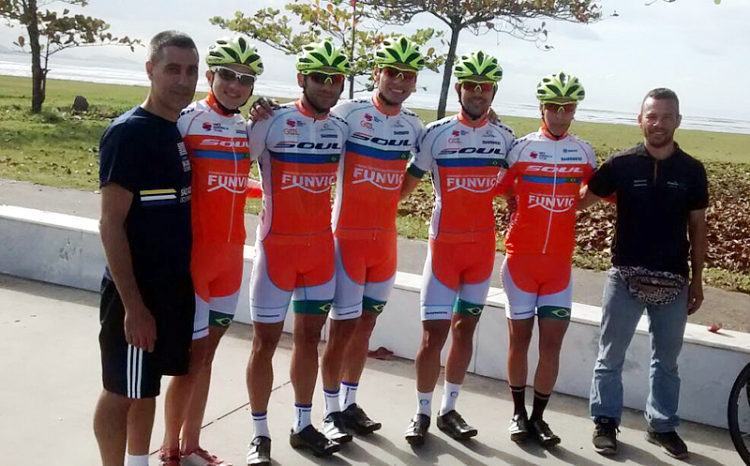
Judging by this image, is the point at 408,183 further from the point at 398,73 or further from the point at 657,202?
the point at 657,202

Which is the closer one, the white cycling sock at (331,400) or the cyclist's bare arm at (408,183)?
the white cycling sock at (331,400)

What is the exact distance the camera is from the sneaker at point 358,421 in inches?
203

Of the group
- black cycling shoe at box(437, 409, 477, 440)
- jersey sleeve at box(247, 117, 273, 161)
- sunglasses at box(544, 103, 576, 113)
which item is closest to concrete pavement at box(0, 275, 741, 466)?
black cycling shoe at box(437, 409, 477, 440)

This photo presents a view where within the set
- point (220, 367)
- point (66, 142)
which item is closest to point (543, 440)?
point (220, 367)

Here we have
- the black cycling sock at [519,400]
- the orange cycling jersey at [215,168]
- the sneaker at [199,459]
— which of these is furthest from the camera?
the black cycling sock at [519,400]

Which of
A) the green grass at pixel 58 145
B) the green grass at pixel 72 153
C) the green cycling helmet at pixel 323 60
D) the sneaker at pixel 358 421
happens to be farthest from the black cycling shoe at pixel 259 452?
the green grass at pixel 58 145

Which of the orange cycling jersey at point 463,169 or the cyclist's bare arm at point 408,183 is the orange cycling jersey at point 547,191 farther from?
the cyclist's bare arm at point 408,183

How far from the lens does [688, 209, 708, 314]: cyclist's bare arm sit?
16.5 ft

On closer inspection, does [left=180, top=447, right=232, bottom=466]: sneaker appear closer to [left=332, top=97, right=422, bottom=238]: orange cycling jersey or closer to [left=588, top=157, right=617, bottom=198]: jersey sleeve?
[left=332, top=97, right=422, bottom=238]: orange cycling jersey

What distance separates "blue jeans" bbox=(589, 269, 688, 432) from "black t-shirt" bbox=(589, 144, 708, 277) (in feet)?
0.74

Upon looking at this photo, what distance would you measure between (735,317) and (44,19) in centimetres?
2262

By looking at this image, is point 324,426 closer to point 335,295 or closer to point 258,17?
point 335,295

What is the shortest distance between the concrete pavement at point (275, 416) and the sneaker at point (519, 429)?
64 mm

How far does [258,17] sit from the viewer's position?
66.0 ft
